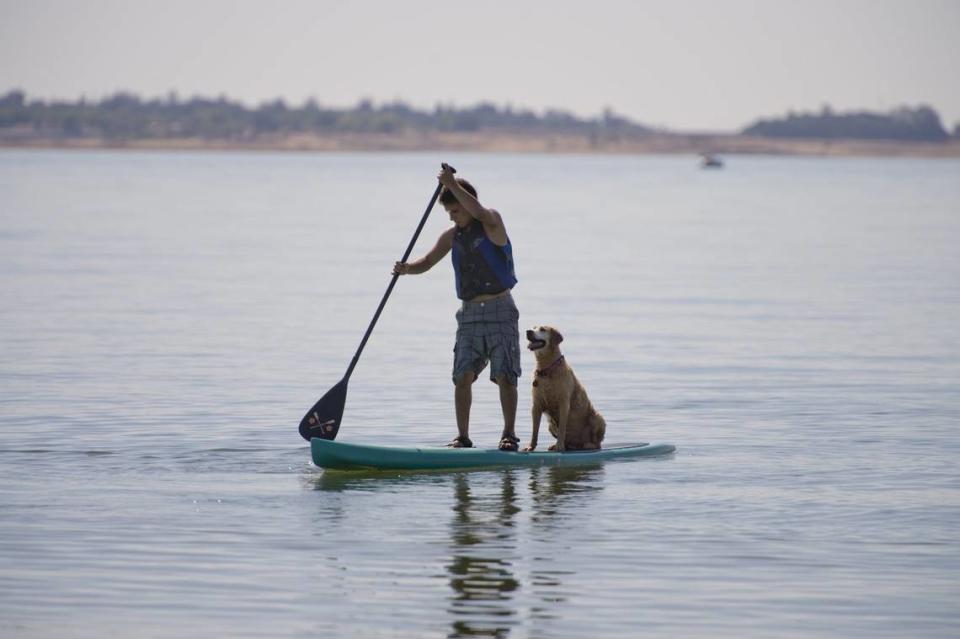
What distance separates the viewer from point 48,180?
84.6 m

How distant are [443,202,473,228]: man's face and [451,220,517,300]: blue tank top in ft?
0.17

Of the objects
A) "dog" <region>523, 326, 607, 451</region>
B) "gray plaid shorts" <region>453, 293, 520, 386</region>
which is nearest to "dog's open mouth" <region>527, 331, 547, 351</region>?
"dog" <region>523, 326, 607, 451</region>

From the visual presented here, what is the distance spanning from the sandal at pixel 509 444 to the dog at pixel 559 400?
0.14m

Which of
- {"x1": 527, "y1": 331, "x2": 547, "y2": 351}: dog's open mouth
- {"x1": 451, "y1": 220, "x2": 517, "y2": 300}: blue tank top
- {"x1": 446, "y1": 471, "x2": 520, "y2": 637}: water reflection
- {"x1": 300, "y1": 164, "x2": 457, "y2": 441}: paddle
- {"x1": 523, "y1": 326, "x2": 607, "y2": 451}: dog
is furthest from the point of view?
{"x1": 300, "y1": 164, "x2": 457, "y2": 441}: paddle

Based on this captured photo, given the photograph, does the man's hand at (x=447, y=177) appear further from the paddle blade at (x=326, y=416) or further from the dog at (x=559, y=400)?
the paddle blade at (x=326, y=416)

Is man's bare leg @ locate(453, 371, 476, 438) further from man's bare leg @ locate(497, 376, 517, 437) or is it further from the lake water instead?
the lake water

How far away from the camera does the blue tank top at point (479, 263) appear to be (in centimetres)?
1198

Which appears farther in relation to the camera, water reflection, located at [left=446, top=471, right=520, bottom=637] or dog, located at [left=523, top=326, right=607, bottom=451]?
dog, located at [left=523, top=326, right=607, bottom=451]

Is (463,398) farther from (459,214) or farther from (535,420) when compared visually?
(459,214)

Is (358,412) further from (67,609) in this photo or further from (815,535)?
(67,609)

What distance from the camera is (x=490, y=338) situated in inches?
483

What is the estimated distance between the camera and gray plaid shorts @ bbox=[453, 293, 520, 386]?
12.2m

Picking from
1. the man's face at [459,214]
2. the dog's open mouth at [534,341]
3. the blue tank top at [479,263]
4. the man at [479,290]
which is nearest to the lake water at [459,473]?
the man at [479,290]

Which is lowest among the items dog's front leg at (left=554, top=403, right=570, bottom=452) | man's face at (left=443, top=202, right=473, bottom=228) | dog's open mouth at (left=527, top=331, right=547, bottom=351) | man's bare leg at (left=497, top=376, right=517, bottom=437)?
dog's front leg at (left=554, top=403, right=570, bottom=452)
